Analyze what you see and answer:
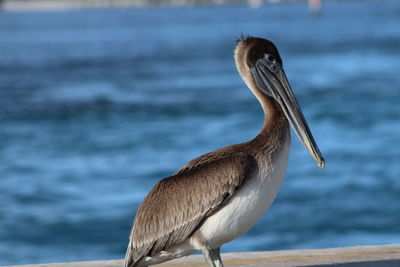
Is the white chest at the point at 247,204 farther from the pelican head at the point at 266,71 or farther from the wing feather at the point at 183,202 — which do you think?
the pelican head at the point at 266,71

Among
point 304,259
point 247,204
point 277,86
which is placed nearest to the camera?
point 247,204

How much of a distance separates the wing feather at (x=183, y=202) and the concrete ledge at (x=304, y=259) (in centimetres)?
71

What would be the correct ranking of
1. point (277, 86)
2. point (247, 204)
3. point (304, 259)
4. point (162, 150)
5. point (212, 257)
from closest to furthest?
point (247, 204) < point (212, 257) < point (277, 86) < point (304, 259) < point (162, 150)

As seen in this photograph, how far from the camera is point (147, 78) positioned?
1465 inches

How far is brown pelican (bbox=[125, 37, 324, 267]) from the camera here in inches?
169

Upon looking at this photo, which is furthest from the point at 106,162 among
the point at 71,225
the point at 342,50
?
the point at 342,50

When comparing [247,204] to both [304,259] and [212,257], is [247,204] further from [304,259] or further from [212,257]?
[304,259]

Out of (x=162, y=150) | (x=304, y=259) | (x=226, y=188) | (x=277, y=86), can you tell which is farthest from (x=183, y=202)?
(x=162, y=150)

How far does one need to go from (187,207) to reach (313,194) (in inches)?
416

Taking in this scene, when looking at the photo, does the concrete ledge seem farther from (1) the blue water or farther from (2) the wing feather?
(1) the blue water

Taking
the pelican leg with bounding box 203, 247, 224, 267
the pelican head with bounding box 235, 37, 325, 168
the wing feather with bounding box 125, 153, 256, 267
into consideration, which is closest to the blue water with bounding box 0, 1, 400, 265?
the pelican head with bounding box 235, 37, 325, 168

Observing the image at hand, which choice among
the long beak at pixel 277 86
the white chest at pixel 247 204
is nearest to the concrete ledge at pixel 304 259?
the white chest at pixel 247 204

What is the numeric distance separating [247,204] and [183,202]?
12.3 inches

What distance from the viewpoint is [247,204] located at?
14.1 feet
